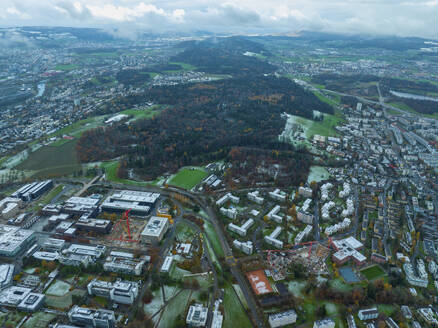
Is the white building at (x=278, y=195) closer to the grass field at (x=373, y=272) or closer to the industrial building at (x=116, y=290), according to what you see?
the grass field at (x=373, y=272)

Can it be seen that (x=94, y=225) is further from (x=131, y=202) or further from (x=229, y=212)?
(x=229, y=212)

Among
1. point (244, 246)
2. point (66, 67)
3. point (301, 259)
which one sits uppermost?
point (66, 67)

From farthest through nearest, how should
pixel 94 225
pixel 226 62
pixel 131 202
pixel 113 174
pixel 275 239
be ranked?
1. pixel 226 62
2. pixel 113 174
3. pixel 131 202
4. pixel 94 225
5. pixel 275 239

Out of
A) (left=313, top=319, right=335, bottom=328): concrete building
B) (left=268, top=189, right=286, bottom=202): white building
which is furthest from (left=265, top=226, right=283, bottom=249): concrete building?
(left=313, top=319, right=335, bottom=328): concrete building

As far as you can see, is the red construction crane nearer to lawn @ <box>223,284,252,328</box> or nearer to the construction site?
lawn @ <box>223,284,252,328</box>

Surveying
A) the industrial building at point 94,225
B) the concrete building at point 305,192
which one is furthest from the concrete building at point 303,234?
the industrial building at point 94,225

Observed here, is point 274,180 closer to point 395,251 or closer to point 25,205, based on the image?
point 395,251

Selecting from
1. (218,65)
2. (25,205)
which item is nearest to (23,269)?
(25,205)

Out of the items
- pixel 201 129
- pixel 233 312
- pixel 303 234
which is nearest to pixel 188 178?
pixel 303 234
